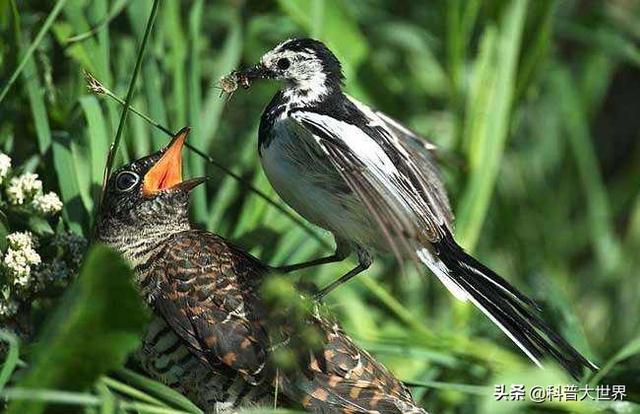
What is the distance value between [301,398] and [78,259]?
550 millimetres

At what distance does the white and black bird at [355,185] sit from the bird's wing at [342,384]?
6.7 inches

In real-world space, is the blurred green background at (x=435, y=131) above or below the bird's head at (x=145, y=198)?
above

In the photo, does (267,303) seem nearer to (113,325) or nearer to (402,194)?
(402,194)

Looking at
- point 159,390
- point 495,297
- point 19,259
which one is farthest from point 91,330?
point 495,297

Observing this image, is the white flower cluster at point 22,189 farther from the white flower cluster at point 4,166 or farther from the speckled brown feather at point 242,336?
the speckled brown feather at point 242,336

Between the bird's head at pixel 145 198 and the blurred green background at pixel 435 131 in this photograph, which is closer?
the bird's head at pixel 145 198

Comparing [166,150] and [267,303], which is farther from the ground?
[166,150]

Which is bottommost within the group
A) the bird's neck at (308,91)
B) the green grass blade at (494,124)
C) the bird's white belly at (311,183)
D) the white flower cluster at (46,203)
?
the white flower cluster at (46,203)

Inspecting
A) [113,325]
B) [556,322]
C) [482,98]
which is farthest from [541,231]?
[113,325]

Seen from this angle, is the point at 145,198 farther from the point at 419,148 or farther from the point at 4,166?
the point at 419,148

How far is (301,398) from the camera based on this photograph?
2.59 metres

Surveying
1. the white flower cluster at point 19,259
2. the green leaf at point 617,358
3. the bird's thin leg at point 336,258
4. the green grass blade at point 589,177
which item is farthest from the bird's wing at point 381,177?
the green grass blade at point 589,177

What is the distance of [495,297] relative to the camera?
261 cm

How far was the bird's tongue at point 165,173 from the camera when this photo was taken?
270cm
